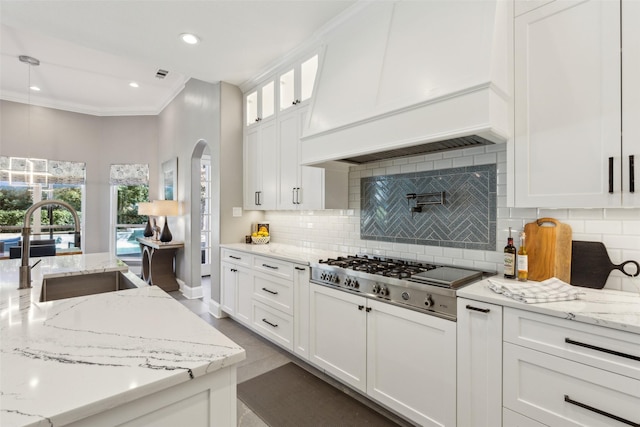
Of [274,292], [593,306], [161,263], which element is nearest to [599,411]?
[593,306]

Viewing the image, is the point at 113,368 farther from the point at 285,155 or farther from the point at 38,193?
A: the point at 38,193

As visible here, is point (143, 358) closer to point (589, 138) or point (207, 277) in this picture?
point (589, 138)

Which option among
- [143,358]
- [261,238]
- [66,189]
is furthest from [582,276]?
[66,189]

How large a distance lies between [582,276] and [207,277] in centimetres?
578

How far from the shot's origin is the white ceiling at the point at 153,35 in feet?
8.04

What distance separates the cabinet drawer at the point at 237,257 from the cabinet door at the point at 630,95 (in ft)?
9.35

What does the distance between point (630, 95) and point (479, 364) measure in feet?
4.74

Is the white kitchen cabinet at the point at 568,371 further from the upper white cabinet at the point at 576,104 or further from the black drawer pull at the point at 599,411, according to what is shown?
the upper white cabinet at the point at 576,104

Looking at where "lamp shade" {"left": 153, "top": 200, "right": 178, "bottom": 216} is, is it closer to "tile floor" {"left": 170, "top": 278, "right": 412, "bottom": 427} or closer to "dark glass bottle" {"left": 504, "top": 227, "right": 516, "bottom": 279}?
"tile floor" {"left": 170, "top": 278, "right": 412, "bottom": 427}

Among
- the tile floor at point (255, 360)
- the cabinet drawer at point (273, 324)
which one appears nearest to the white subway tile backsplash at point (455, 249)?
the cabinet drawer at point (273, 324)

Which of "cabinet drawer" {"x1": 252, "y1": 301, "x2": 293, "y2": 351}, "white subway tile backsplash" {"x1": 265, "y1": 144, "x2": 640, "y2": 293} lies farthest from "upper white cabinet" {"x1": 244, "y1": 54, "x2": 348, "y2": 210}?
"cabinet drawer" {"x1": 252, "y1": 301, "x2": 293, "y2": 351}

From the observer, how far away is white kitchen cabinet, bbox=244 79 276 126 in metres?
3.60

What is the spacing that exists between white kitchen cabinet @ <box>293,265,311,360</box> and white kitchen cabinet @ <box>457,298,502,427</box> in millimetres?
1250

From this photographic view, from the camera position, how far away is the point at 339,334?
2273 mm
